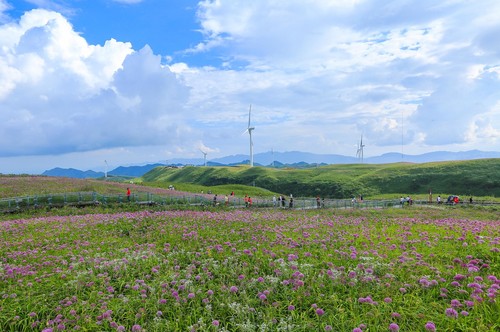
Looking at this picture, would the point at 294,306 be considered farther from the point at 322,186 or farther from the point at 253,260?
the point at 322,186

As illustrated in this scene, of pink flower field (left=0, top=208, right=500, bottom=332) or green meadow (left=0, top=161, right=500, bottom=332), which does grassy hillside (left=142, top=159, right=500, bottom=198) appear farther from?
pink flower field (left=0, top=208, right=500, bottom=332)

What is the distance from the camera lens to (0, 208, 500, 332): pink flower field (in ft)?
22.4

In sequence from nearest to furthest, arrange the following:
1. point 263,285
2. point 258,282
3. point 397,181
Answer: point 263,285, point 258,282, point 397,181

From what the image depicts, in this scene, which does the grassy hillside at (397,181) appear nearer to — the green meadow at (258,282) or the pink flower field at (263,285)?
the green meadow at (258,282)

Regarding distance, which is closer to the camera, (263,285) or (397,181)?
(263,285)

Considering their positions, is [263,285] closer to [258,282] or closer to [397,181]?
[258,282]

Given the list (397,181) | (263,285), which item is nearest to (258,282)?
(263,285)

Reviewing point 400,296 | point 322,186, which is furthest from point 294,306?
point 322,186

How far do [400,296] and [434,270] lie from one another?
1.86 meters

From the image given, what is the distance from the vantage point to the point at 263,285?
8438 millimetres

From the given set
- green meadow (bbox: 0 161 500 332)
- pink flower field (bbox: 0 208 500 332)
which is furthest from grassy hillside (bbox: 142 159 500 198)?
pink flower field (bbox: 0 208 500 332)

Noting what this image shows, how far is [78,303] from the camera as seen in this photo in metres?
7.95

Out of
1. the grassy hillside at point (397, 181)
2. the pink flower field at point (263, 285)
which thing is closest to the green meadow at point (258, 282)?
the pink flower field at point (263, 285)

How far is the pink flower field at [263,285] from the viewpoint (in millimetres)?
6832
